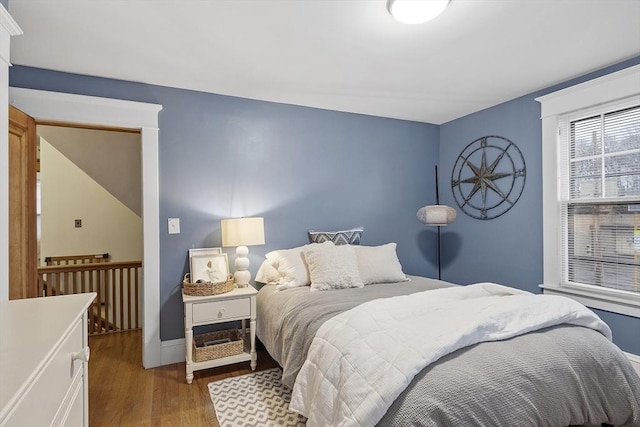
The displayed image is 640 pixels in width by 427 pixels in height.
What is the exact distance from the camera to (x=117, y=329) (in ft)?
12.1

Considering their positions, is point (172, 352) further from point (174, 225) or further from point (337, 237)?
point (337, 237)

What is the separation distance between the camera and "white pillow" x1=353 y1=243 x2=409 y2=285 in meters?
2.84

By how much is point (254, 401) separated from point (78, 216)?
4.06 metres

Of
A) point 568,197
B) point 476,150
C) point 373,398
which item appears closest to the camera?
point 373,398

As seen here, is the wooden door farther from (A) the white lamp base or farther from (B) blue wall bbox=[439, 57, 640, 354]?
(B) blue wall bbox=[439, 57, 640, 354]

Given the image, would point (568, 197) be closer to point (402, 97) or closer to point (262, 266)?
point (402, 97)

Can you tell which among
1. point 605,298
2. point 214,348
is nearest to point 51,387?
point 214,348

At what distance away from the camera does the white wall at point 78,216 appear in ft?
15.1

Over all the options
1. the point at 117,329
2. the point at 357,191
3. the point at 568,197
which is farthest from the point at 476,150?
the point at 117,329

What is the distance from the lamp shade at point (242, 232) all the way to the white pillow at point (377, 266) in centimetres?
89

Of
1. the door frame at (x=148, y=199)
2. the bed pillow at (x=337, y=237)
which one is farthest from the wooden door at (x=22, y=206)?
the bed pillow at (x=337, y=237)

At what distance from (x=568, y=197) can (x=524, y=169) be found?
17.6 inches

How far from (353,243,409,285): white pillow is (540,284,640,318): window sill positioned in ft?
4.43

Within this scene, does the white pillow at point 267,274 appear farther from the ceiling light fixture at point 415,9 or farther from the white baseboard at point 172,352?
the ceiling light fixture at point 415,9
